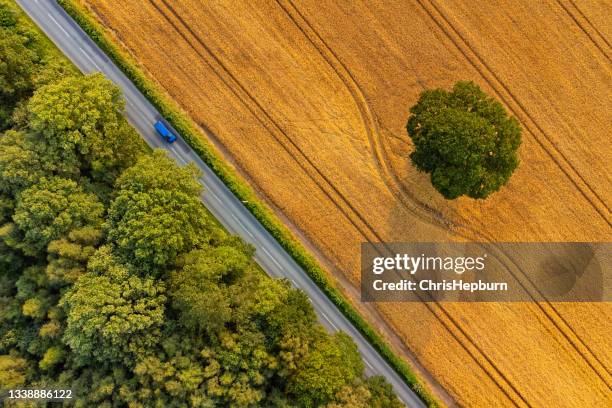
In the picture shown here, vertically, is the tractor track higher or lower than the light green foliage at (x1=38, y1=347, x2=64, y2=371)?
higher

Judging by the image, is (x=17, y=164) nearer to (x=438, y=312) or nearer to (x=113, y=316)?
(x=113, y=316)

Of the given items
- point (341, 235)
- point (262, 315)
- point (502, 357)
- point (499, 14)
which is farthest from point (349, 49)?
point (502, 357)

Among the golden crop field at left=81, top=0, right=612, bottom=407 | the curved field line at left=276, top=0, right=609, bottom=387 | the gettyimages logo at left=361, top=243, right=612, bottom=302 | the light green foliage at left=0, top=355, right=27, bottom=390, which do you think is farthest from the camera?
the curved field line at left=276, top=0, right=609, bottom=387

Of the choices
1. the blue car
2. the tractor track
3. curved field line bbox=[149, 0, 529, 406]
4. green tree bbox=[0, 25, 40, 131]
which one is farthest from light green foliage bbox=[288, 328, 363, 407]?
green tree bbox=[0, 25, 40, 131]

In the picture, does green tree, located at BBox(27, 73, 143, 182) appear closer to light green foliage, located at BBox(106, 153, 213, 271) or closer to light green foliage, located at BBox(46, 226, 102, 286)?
light green foliage, located at BBox(106, 153, 213, 271)

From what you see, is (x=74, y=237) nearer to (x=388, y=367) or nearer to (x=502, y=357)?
(x=388, y=367)

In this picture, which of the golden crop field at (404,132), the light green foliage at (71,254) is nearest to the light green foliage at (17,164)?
the light green foliage at (71,254)

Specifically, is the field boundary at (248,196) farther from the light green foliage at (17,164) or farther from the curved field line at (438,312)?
the light green foliage at (17,164)
